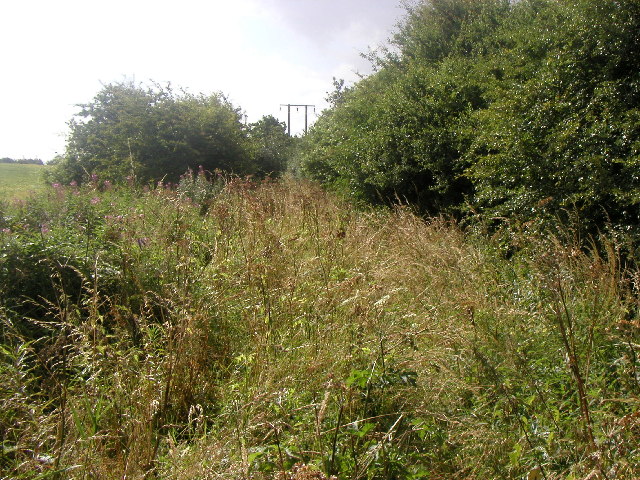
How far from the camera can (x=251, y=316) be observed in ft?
10.9

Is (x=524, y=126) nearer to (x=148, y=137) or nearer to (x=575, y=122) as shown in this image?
(x=575, y=122)

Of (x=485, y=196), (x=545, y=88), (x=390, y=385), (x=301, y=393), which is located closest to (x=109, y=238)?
(x=301, y=393)

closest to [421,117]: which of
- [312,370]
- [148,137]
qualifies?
[312,370]

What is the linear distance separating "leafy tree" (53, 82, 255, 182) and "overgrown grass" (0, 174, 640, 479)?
33.6ft

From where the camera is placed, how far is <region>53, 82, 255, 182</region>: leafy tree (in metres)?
14.2

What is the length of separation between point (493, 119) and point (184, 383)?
18.5 ft

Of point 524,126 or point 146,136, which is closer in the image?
point 524,126

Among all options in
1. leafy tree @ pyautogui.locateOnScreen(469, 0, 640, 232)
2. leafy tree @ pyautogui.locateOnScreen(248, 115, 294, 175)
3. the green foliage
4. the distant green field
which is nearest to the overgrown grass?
the green foliage

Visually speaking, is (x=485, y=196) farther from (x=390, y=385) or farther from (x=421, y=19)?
(x=421, y=19)

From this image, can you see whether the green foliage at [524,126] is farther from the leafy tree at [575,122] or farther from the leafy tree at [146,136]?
the leafy tree at [146,136]

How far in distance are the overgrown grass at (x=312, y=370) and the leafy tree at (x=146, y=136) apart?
10.2 m

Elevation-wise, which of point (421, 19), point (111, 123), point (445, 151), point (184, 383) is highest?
point (421, 19)

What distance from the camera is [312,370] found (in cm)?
258

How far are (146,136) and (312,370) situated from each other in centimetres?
→ 1331
